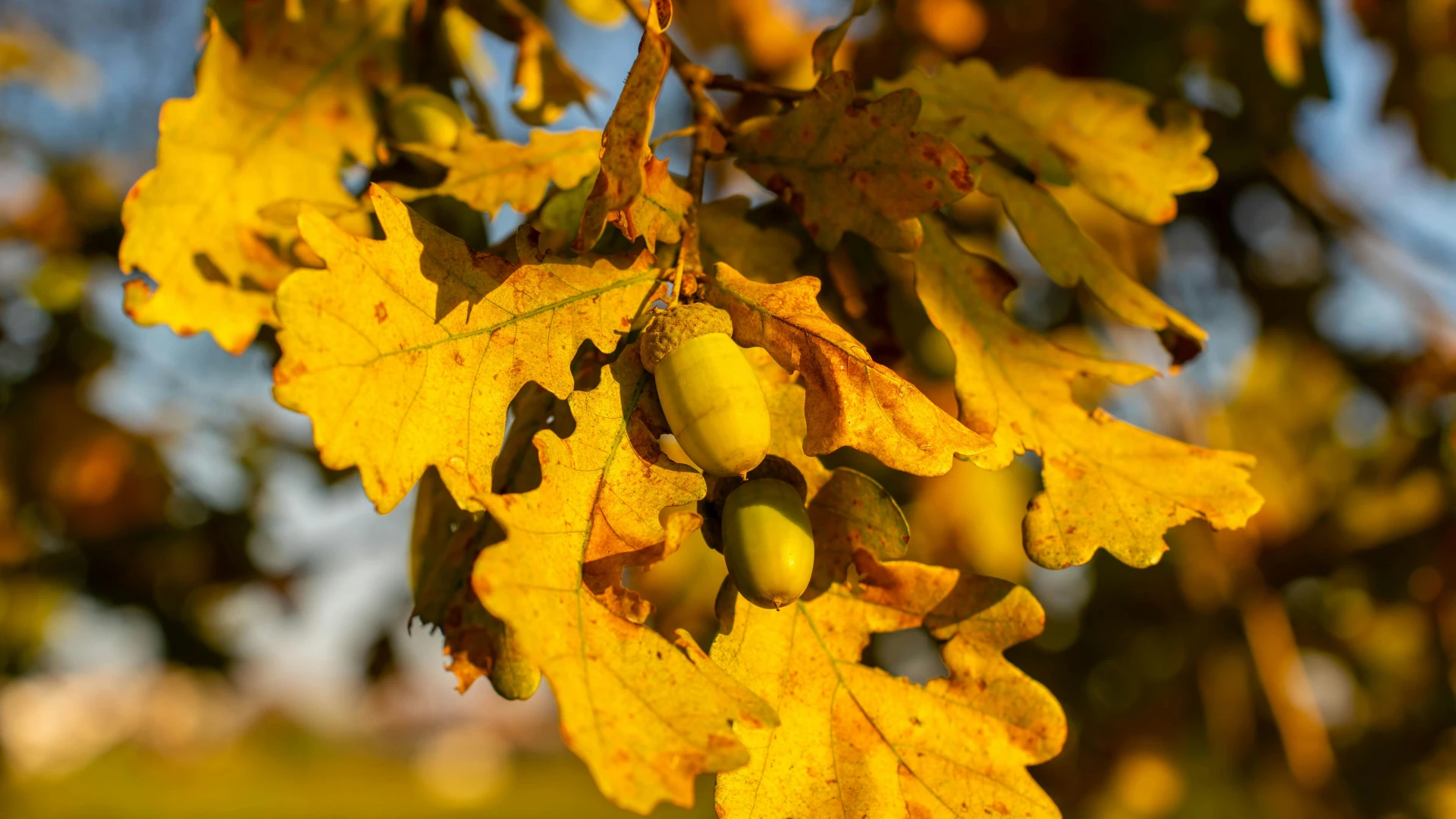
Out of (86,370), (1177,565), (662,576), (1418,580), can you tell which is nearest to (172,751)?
(86,370)

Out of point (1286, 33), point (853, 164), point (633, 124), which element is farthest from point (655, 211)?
point (1286, 33)

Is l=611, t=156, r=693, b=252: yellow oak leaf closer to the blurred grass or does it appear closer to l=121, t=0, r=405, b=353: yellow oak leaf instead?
l=121, t=0, r=405, b=353: yellow oak leaf

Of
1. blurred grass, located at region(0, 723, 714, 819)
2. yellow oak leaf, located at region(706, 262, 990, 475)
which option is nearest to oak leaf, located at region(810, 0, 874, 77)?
yellow oak leaf, located at region(706, 262, 990, 475)

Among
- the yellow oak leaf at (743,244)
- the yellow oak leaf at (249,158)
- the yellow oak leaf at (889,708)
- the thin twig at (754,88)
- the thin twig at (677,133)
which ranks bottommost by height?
the yellow oak leaf at (889,708)

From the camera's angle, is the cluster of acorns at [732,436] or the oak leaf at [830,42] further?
the oak leaf at [830,42]

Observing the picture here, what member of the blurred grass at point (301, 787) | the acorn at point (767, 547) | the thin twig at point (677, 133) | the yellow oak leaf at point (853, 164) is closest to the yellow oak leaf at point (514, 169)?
the thin twig at point (677, 133)

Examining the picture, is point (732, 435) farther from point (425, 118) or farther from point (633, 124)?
point (425, 118)

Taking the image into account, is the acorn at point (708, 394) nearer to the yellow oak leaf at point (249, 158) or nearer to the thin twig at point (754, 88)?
the thin twig at point (754, 88)
